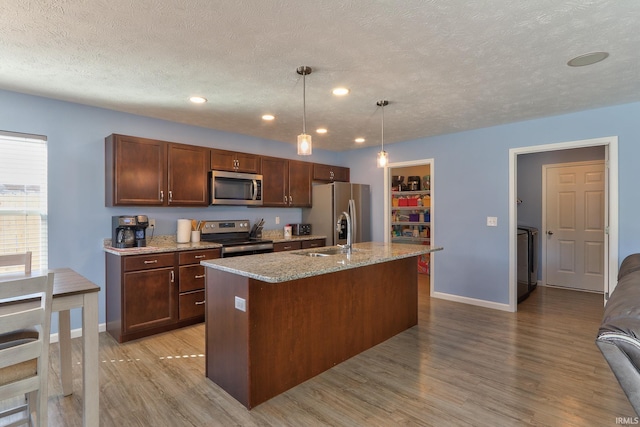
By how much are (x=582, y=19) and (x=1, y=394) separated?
3.47m

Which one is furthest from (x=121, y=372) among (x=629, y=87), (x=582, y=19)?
(x=629, y=87)

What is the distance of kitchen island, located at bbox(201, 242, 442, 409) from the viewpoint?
2.13m

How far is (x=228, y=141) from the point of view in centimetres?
452

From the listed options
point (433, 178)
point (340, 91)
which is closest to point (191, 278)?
point (340, 91)

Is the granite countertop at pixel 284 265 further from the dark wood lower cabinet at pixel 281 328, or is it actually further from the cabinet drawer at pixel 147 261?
the cabinet drawer at pixel 147 261

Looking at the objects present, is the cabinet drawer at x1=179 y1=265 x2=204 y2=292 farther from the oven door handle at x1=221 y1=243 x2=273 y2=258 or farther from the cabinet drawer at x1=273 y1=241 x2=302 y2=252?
the cabinet drawer at x1=273 y1=241 x2=302 y2=252

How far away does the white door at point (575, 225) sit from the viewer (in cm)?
501

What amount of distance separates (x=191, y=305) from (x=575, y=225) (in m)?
5.67

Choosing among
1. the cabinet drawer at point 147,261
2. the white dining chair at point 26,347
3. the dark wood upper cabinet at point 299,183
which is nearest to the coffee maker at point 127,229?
the cabinet drawer at point 147,261

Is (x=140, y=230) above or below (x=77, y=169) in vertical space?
below

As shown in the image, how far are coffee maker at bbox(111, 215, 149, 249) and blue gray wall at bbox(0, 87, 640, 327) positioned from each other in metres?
0.17

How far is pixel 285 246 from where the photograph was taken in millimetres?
4520

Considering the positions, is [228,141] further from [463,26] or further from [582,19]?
[582,19]

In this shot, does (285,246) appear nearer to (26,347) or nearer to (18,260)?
(18,260)
